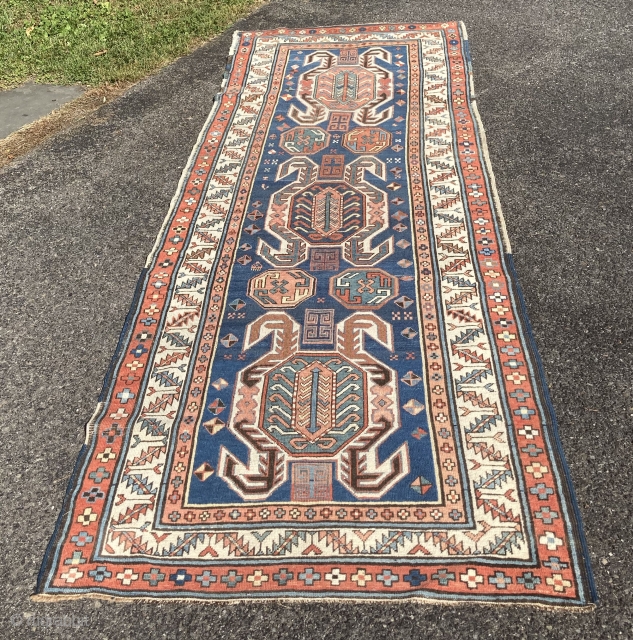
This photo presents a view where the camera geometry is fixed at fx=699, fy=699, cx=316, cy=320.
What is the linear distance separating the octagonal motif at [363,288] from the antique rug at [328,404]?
0.02 m

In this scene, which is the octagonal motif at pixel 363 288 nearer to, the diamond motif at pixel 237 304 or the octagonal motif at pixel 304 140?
the diamond motif at pixel 237 304

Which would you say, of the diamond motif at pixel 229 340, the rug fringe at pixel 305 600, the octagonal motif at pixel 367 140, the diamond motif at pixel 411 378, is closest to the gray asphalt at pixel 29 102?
the octagonal motif at pixel 367 140

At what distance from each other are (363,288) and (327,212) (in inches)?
36.3

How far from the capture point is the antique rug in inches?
126

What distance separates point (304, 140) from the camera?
237 inches

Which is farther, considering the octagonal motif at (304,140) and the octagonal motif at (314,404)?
the octagonal motif at (304,140)

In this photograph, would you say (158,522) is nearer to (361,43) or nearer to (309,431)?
(309,431)

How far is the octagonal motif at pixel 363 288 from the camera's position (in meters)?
4.48

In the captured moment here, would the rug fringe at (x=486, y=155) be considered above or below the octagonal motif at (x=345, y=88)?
below

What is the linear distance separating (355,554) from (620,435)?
152cm

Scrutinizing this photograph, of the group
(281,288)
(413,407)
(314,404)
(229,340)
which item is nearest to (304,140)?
(281,288)

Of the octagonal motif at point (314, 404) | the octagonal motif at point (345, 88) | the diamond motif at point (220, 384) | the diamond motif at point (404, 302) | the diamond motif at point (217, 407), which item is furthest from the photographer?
the octagonal motif at point (345, 88)

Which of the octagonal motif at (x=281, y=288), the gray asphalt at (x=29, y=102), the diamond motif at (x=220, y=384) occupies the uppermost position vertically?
the gray asphalt at (x=29, y=102)

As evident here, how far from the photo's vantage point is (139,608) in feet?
10.2
